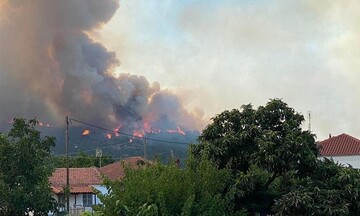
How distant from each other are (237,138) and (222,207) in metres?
3.85

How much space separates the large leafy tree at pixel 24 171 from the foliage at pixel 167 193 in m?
7.81

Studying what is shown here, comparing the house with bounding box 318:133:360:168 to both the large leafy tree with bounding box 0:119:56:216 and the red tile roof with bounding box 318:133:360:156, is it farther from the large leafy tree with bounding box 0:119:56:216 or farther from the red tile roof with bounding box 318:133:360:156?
the large leafy tree with bounding box 0:119:56:216

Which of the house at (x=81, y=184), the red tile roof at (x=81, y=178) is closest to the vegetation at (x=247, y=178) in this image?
the house at (x=81, y=184)

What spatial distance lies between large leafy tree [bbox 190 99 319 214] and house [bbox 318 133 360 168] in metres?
31.0

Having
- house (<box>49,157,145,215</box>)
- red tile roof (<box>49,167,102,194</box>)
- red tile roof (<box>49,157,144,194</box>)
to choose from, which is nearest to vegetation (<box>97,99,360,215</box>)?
house (<box>49,157,145,215</box>)

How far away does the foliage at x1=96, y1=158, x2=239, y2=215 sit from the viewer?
1661cm

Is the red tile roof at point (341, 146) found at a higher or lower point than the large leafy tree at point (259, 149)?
higher

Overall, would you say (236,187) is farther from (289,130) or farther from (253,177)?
(289,130)

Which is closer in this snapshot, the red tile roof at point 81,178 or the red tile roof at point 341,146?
the red tile roof at point 81,178

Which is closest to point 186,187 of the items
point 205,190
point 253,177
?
point 205,190

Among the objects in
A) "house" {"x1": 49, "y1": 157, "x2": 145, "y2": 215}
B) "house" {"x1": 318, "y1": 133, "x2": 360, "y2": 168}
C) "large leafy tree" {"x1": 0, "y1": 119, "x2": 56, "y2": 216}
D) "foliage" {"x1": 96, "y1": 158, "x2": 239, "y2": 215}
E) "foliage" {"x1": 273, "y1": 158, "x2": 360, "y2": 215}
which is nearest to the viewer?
"foliage" {"x1": 96, "y1": 158, "x2": 239, "y2": 215}

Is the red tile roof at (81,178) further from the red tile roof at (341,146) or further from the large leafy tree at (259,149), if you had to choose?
the large leafy tree at (259,149)

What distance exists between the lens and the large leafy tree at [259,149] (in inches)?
769

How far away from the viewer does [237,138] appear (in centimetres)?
2044
